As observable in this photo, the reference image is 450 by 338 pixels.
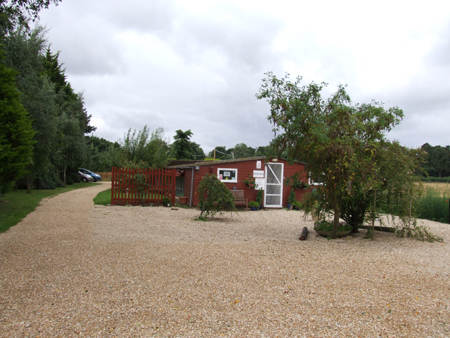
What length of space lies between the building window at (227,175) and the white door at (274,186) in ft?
5.92

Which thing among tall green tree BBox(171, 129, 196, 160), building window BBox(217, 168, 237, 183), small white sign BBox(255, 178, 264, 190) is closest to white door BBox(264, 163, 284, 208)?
small white sign BBox(255, 178, 264, 190)

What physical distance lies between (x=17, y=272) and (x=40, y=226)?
4.71 m

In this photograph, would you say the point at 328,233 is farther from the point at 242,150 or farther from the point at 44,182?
the point at 242,150

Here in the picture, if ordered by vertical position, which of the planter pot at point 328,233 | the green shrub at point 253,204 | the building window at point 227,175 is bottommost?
the planter pot at point 328,233

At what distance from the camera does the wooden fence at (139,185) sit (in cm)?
1622

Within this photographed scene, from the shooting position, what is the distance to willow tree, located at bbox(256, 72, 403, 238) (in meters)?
7.24

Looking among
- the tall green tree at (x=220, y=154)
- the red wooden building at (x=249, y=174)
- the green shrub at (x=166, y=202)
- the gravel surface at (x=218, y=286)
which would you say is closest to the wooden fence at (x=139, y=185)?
the green shrub at (x=166, y=202)

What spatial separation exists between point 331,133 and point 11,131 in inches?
414

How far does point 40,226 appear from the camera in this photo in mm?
9375

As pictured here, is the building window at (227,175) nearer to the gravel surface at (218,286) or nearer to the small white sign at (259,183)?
the small white sign at (259,183)

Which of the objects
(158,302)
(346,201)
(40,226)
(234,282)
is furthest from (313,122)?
(40,226)

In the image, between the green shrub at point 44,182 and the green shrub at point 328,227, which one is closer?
the green shrub at point 328,227

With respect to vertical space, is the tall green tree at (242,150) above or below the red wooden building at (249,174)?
above

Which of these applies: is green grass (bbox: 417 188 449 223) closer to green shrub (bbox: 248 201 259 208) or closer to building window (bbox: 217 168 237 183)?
green shrub (bbox: 248 201 259 208)
